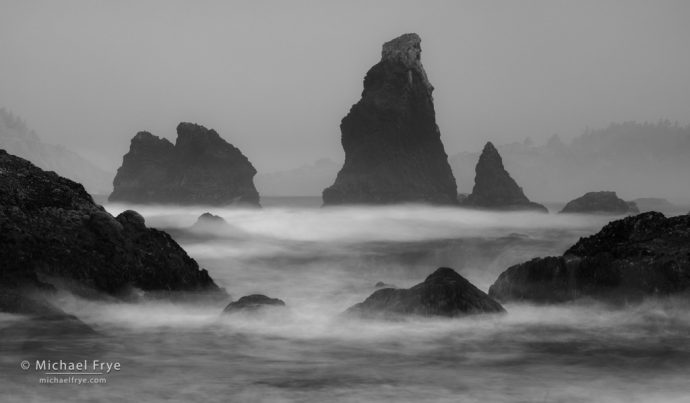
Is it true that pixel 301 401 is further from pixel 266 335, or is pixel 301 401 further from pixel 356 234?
pixel 356 234

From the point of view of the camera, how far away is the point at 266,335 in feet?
58.9

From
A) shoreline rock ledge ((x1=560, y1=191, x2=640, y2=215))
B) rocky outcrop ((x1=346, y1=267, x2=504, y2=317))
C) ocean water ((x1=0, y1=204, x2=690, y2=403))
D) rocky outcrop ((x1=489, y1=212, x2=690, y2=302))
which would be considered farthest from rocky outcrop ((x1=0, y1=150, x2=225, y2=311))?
shoreline rock ledge ((x1=560, y1=191, x2=640, y2=215))

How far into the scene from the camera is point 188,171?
12456 cm

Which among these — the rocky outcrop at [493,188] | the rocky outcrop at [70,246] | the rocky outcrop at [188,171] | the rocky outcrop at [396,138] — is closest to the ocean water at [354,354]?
the rocky outcrop at [70,246]

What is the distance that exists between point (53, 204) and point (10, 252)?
79.9 inches

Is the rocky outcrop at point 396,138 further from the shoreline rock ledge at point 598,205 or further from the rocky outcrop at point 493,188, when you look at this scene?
the shoreline rock ledge at point 598,205

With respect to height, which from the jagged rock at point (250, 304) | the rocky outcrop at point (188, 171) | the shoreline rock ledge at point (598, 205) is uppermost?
the rocky outcrop at point (188, 171)

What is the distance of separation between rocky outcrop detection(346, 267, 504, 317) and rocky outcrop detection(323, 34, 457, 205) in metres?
82.0

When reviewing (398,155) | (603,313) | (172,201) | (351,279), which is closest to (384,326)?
(603,313)

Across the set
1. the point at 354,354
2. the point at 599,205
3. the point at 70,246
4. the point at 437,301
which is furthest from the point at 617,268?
the point at 599,205

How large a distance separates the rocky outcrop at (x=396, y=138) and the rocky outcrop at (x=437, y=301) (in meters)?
82.0

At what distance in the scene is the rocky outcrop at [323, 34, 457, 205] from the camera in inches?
4082

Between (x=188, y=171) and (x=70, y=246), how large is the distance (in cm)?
10826

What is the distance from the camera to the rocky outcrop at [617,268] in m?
18.5
